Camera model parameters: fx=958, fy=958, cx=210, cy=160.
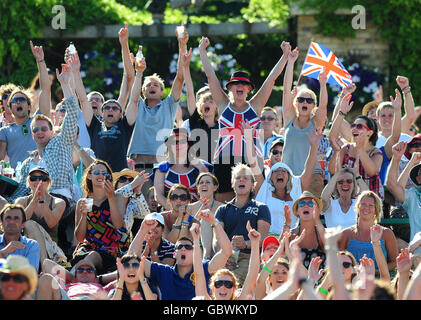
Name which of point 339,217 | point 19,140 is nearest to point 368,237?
point 339,217

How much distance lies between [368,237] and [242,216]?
1077 mm

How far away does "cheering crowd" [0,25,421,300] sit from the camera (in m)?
7.36

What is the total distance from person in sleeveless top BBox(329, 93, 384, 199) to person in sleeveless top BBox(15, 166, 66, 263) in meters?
2.69

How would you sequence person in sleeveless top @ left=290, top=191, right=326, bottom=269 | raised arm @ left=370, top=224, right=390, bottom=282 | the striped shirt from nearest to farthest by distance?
1. raised arm @ left=370, top=224, right=390, bottom=282
2. person in sleeveless top @ left=290, top=191, right=326, bottom=269
3. the striped shirt

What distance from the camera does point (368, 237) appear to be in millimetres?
8078

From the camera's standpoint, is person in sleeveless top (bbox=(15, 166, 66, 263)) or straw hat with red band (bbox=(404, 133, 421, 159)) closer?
person in sleeveless top (bbox=(15, 166, 66, 263))

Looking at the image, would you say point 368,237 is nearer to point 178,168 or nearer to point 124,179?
point 178,168

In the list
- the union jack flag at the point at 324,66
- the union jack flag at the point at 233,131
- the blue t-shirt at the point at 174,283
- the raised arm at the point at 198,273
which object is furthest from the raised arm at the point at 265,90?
the raised arm at the point at 198,273

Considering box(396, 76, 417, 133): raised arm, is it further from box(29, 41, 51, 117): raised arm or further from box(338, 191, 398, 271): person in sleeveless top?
box(29, 41, 51, 117): raised arm

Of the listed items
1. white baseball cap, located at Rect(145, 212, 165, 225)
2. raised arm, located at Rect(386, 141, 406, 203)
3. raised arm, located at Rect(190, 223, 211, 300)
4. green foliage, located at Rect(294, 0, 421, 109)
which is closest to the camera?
raised arm, located at Rect(190, 223, 211, 300)

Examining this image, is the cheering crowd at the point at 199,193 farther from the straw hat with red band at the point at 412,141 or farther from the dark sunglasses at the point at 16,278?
the dark sunglasses at the point at 16,278

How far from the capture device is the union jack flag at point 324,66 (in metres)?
10.4

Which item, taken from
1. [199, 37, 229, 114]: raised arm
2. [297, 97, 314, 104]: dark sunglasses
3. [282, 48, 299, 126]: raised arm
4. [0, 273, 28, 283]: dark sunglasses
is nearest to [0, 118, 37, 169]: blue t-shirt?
[199, 37, 229, 114]: raised arm

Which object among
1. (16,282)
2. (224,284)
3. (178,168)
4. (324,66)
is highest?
(324,66)
